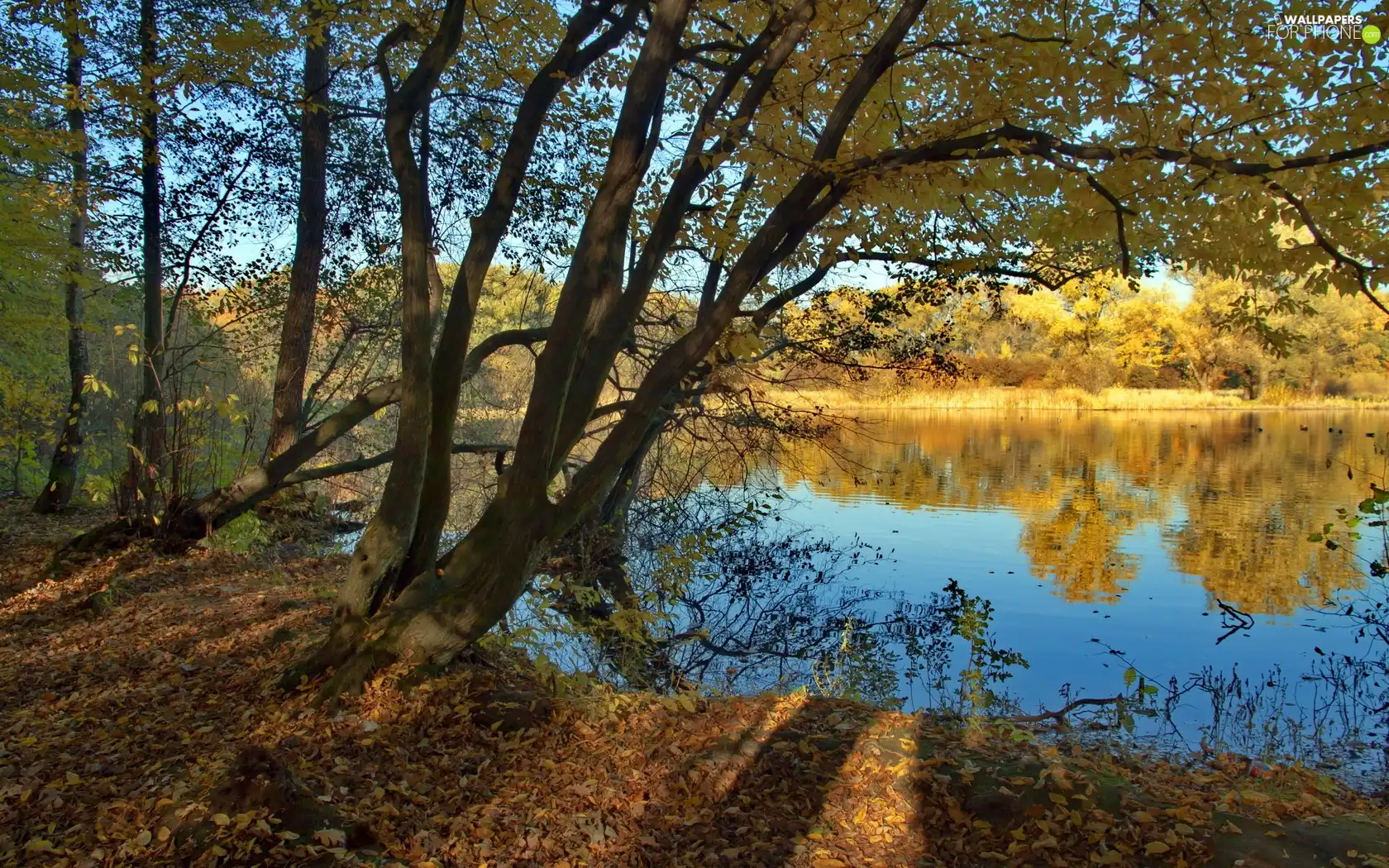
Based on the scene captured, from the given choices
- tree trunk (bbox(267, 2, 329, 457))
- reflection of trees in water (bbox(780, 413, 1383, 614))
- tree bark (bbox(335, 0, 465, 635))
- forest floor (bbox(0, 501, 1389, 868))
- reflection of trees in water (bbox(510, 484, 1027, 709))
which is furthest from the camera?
reflection of trees in water (bbox(780, 413, 1383, 614))

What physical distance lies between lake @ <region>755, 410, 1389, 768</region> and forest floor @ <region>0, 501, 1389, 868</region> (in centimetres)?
242

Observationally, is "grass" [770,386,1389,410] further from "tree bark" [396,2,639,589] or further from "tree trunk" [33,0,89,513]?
"tree bark" [396,2,639,589]

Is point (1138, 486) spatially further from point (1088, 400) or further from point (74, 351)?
point (1088, 400)

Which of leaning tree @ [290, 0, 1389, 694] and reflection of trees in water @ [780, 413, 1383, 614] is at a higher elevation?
leaning tree @ [290, 0, 1389, 694]

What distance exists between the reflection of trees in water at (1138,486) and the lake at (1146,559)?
1.9 inches

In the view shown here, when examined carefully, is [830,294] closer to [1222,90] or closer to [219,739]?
[1222,90]

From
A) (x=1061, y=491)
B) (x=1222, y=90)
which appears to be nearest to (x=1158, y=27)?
→ (x=1222, y=90)

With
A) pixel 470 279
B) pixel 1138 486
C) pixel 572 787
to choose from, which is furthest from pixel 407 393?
pixel 1138 486

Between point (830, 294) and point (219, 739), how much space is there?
278 inches

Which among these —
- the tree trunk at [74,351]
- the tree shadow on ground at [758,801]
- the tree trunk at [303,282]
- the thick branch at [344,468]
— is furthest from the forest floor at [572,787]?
the tree trunk at [74,351]

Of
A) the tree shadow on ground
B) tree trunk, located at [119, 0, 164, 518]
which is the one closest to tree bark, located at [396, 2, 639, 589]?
the tree shadow on ground

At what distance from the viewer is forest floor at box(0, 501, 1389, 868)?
103 inches

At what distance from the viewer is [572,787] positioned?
3068mm

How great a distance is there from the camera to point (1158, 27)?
372cm
